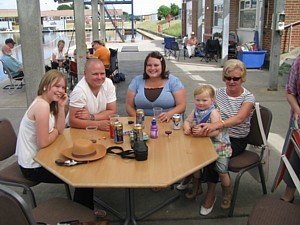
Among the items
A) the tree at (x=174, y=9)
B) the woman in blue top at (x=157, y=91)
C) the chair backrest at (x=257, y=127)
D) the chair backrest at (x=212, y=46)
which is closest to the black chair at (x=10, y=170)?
the woman in blue top at (x=157, y=91)

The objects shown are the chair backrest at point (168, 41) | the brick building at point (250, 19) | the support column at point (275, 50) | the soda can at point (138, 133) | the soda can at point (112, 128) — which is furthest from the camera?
the chair backrest at point (168, 41)

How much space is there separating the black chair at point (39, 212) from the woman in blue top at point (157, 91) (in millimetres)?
1306

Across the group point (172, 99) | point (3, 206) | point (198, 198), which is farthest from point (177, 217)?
point (3, 206)

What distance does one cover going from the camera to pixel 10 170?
102 inches

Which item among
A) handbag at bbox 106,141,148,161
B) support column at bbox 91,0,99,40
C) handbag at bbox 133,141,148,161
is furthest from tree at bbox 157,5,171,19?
handbag at bbox 133,141,148,161

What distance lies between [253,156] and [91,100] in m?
1.47

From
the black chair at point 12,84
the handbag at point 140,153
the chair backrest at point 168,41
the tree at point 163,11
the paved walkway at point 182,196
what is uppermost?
the tree at point 163,11

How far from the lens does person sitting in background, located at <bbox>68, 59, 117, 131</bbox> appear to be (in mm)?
2781

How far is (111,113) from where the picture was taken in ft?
9.89

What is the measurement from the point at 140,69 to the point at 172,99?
25.9 feet

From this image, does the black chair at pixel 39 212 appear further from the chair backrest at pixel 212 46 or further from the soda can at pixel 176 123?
the chair backrest at pixel 212 46

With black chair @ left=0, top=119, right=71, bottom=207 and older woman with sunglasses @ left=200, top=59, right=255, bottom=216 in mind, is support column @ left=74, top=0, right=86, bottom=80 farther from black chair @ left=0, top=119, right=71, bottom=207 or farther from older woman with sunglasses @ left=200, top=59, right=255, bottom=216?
older woman with sunglasses @ left=200, top=59, right=255, bottom=216

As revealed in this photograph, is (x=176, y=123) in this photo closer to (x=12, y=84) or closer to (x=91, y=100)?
(x=91, y=100)

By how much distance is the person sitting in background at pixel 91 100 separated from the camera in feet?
9.12
